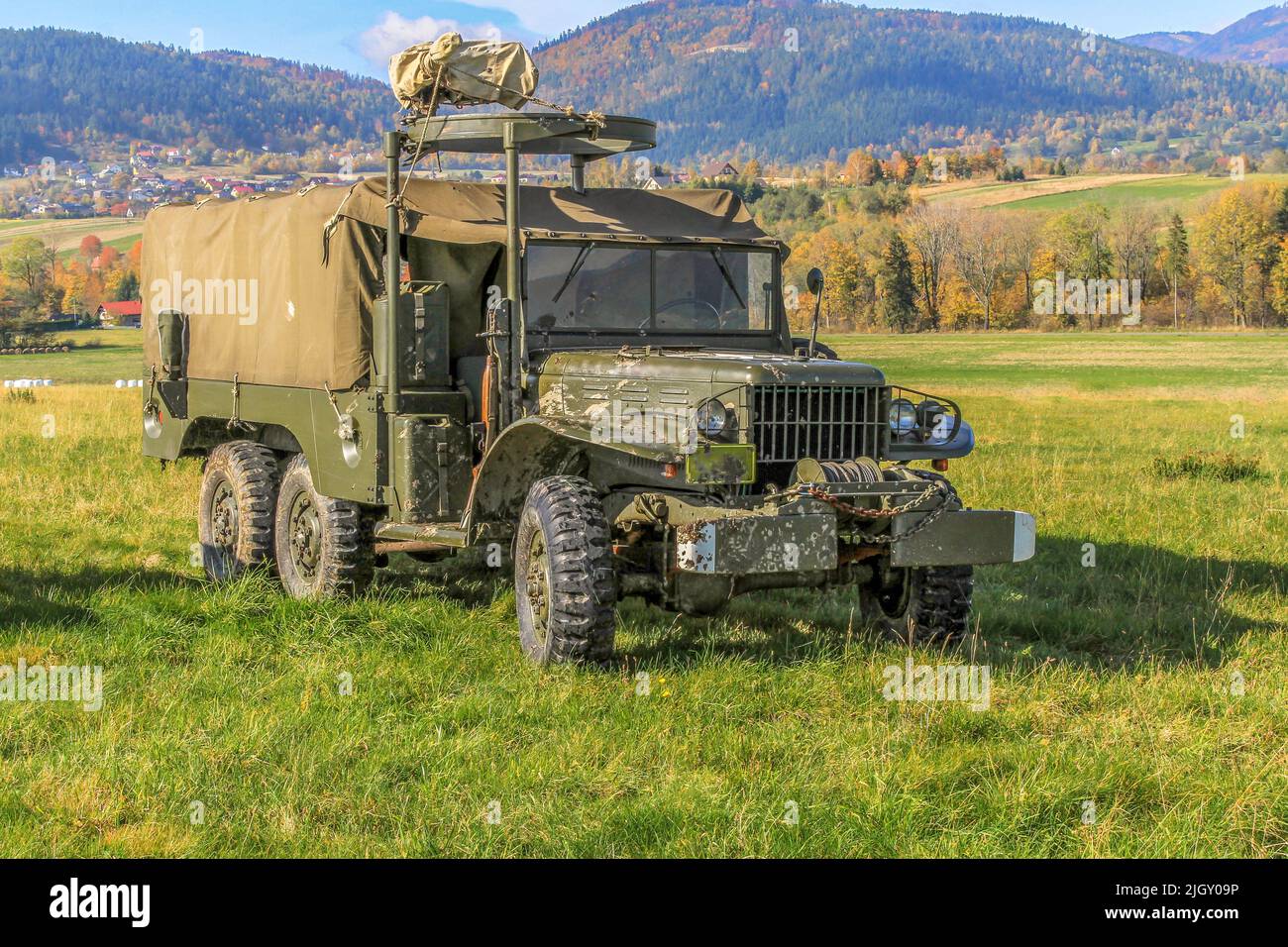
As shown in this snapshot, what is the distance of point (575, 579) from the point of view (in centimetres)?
690

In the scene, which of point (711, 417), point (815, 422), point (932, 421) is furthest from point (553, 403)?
point (932, 421)

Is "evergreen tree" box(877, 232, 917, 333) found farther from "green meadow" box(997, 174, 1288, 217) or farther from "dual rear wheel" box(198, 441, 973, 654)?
"dual rear wheel" box(198, 441, 973, 654)

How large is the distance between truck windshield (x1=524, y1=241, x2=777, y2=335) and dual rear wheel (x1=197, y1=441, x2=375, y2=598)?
192 centimetres

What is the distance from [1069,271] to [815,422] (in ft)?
267

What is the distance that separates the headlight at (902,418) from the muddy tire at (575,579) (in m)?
1.66

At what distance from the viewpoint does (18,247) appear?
117188 mm

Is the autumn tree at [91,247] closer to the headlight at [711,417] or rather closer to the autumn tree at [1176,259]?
the autumn tree at [1176,259]

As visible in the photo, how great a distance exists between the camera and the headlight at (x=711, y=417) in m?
6.90

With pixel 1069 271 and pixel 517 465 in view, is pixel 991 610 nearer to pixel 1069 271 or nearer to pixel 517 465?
pixel 517 465

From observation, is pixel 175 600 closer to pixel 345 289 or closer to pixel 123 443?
pixel 345 289

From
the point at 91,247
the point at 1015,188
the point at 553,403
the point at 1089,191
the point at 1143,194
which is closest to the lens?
the point at 553,403

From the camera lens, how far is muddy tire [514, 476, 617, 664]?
22.6 feet
